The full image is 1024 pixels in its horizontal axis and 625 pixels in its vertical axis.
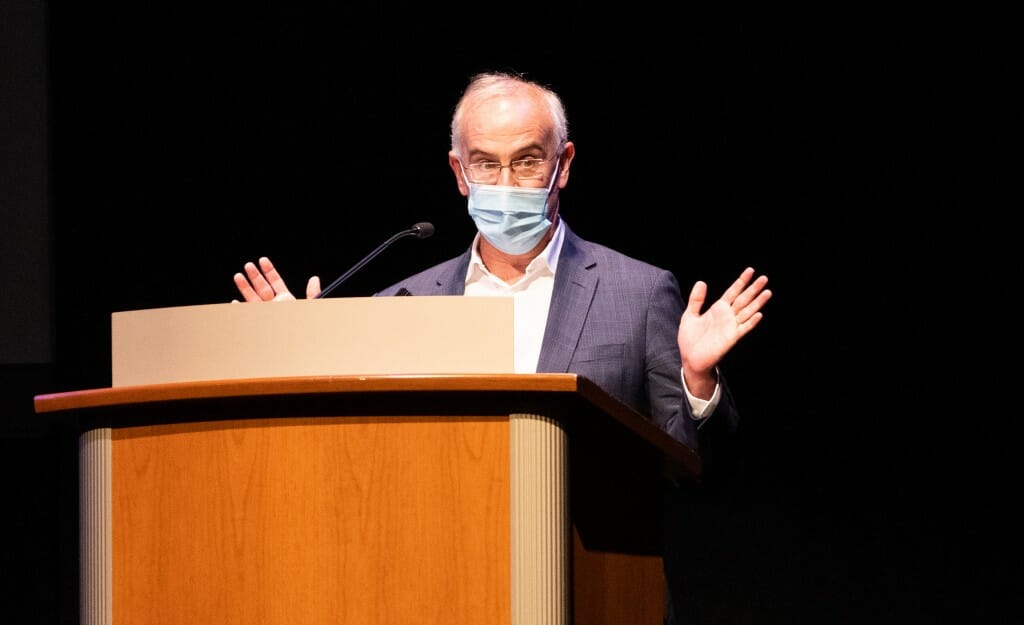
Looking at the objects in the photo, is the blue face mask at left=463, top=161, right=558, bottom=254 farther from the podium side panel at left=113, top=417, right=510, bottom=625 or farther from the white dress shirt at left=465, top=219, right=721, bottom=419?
the podium side panel at left=113, top=417, right=510, bottom=625

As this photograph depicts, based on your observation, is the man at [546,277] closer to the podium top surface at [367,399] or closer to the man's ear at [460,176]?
the man's ear at [460,176]

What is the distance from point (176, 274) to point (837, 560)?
7.28 feet

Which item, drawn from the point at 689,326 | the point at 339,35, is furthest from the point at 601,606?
the point at 339,35

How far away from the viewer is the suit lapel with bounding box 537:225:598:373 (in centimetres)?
252

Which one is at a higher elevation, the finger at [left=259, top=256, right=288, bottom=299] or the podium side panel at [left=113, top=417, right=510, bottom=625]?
the finger at [left=259, top=256, right=288, bottom=299]

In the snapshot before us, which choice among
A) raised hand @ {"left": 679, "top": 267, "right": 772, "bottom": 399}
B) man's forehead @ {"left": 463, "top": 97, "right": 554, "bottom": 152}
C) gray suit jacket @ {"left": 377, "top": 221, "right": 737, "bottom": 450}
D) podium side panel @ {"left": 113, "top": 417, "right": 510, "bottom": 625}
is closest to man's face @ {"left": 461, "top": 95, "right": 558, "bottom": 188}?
man's forehead @ {"left": 463, "top": 97, "right": 554, "bottom": 152}

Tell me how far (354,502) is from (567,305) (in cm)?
120

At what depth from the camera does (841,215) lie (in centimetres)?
353

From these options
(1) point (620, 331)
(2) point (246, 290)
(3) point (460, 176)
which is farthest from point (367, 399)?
(3) point (460, 176)

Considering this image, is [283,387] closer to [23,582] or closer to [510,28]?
[510,28]

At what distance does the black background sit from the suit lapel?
92 cm

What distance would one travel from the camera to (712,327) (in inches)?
86.7

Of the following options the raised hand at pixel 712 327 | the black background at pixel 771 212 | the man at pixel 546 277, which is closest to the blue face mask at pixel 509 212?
the man at pixel 546 277

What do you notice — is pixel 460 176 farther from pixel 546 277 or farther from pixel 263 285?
pixel 263 285
